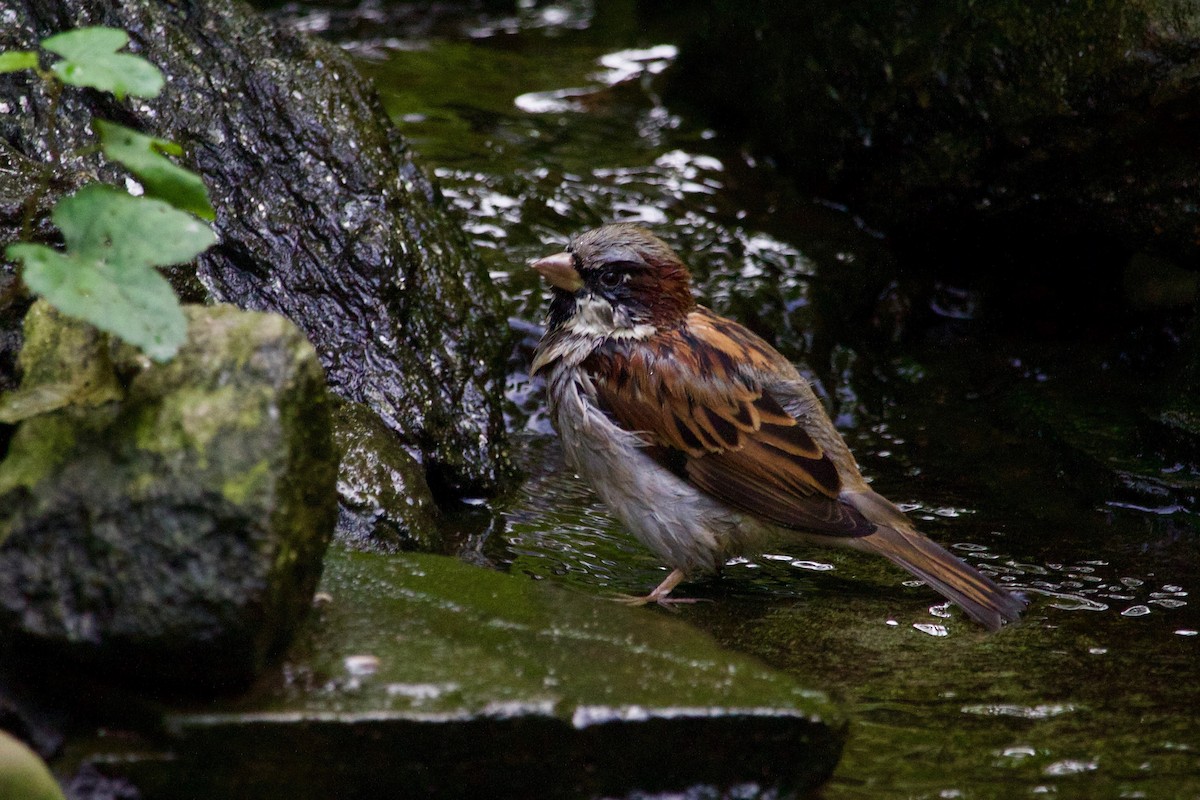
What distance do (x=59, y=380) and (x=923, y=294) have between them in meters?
5.42

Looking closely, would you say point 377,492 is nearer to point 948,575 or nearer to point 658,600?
point 658,600

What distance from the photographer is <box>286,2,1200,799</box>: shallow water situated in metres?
3.51

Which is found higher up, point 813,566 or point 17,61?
point 17,61

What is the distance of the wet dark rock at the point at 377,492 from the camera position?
14.6 feet

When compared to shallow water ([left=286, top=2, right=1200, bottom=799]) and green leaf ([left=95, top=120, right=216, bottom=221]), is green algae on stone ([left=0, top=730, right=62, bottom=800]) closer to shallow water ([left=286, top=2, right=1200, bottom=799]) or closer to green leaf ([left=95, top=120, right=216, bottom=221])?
green leaf ([left=95, top=120, right=216, bottom=221])

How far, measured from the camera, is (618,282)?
4.98 metres

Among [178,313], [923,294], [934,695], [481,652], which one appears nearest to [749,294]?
[923,294]

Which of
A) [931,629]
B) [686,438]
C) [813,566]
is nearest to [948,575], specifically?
[931,629]

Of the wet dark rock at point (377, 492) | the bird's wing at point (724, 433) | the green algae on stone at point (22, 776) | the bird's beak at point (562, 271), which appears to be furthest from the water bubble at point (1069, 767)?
Answer: the bird's beak at point (562, 271)

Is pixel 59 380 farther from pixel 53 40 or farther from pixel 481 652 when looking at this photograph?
pixel 481 652

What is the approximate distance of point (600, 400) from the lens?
4.77 meters

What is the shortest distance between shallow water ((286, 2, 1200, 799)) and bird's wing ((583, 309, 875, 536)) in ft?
1.14

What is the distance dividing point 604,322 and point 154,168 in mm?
2362

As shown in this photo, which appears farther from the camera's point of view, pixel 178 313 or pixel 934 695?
pixel 934 695
